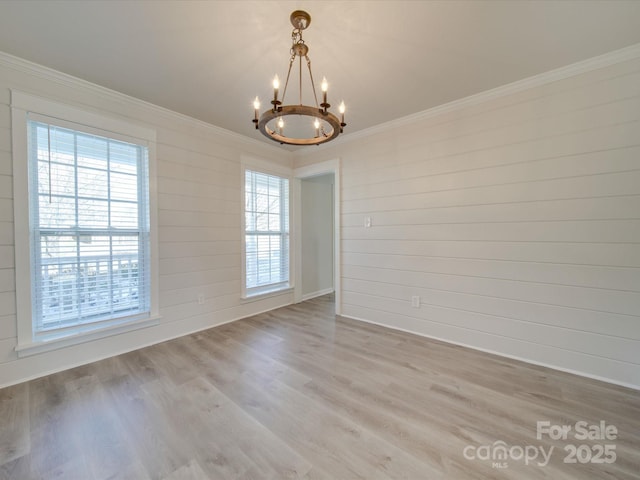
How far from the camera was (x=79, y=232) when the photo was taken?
7.99 ft

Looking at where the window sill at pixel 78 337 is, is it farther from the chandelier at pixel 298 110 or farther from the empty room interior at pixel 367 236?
the chandelier at pixel 298 110

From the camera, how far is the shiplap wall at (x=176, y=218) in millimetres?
2121

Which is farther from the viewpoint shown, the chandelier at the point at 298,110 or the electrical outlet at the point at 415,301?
the electrical outlet at the point at 415,301

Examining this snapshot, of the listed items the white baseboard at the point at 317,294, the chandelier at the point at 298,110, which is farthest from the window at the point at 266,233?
the chandelier at the point at 298,110

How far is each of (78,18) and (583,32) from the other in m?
3.53

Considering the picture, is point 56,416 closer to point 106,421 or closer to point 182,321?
point 106,421

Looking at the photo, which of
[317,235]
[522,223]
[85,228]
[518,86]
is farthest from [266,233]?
[518,86]

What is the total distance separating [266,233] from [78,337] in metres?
2.46

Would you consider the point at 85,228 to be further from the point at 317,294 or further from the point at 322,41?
the point at 317,294

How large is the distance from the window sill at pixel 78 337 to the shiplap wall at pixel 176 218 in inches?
2.0

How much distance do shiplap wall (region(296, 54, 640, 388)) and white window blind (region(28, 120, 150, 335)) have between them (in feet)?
9.13

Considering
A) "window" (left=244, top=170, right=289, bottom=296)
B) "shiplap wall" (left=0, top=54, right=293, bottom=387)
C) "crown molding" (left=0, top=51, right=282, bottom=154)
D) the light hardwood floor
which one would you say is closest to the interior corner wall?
"window" (left=244, top=170, right=289, bottom=296)

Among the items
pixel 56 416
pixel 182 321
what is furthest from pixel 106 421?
pixel 182 321

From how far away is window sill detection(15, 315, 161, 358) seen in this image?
220cm
